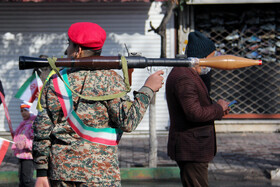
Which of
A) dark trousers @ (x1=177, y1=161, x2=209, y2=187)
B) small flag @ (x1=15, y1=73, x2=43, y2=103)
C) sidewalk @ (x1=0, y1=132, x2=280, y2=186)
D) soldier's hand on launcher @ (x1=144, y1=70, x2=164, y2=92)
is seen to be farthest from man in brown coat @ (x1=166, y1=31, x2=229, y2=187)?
sidewalk @ (x1=0, y1=132, x2=280, y2=186)

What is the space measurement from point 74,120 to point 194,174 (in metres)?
1.42

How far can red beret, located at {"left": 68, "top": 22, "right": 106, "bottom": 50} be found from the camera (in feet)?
9.78

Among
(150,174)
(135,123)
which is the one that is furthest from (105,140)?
(150,174)

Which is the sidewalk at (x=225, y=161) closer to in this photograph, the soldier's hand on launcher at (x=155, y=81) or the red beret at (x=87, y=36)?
the soldier's hand on launcher at (x=155, y=81)

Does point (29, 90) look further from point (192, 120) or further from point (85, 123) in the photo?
point (85, 123)

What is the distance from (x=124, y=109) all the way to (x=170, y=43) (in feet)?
27.7

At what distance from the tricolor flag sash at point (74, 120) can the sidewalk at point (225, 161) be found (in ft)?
14.5

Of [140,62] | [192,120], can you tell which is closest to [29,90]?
[192,120]

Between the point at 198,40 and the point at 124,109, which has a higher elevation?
the point at 198,40

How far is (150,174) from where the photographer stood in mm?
7340

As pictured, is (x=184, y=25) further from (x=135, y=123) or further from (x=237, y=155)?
(x=135, y=123)

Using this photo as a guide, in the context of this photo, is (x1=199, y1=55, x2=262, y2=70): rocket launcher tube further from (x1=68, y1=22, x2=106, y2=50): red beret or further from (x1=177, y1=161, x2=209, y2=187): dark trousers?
(x1=177, y1=161, x2=209, y2=187): dark trousers

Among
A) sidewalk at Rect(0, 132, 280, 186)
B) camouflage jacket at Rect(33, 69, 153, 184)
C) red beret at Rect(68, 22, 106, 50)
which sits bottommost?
sidewalk at Rect(0, 132, 280, 186)

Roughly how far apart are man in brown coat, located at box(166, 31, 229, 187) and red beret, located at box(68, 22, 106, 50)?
1177mm
